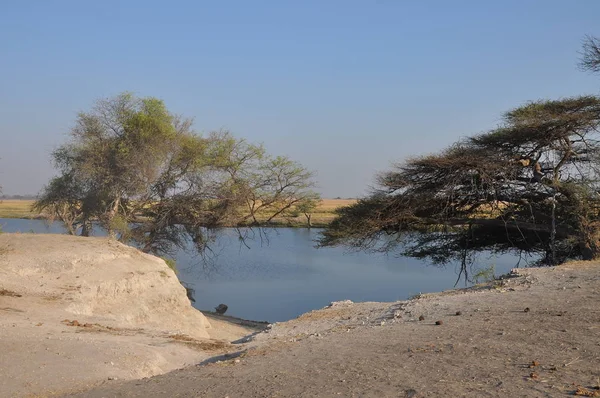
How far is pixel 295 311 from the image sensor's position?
2203 cm

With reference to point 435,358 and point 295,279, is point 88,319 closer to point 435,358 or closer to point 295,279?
point 435,358

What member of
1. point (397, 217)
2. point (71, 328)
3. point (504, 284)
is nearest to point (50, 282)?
point (71, 328)

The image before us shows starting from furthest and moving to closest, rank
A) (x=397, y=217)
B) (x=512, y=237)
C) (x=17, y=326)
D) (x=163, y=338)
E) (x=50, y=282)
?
(x=512, y=237) < (x=397, y=217) < (x=50, y=282) < (x=163, y=338) < (x=17, y=326)

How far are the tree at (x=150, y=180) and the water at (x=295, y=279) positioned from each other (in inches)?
71.5

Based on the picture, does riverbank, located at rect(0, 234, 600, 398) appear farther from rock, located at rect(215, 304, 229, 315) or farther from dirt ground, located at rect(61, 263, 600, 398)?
rock, located at rect(215, 304, 229, 315)

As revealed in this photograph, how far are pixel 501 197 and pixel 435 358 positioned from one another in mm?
16021

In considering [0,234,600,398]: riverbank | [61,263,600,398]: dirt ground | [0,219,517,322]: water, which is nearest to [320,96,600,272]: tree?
[0,219,517,322]: water

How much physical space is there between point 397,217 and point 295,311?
16.7ft

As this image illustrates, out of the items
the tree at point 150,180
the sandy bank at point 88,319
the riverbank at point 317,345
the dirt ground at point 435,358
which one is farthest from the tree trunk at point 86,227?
the dirt ground at point 435,358

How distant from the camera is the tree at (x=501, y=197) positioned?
63.0 ft

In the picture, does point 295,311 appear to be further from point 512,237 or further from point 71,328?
point 71,328

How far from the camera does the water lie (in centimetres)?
2373

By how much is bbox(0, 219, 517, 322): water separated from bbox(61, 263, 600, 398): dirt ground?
990 cm

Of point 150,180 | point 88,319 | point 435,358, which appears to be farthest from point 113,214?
point 435,358
